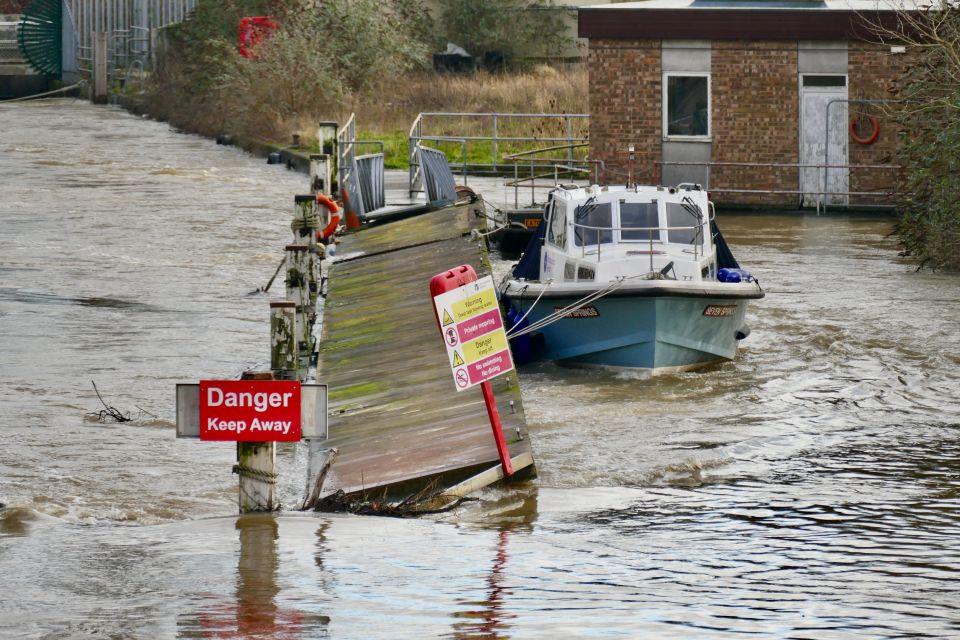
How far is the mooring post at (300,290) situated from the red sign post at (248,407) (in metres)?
7.15

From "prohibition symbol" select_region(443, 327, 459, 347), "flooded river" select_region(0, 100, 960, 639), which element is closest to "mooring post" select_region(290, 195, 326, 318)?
"flooded river" select_region(0, 100, 960, 639)

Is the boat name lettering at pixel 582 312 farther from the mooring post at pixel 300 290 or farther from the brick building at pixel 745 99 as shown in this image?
the brick building at pixel 745 99

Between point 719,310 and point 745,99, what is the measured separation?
15862mm

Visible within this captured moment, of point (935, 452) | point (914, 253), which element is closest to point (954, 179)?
point (914, 253)

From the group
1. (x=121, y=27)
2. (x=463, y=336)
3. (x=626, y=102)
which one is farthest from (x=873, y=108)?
(x=121, y=27)

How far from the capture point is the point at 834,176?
33375 mm

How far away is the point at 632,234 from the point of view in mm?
18906

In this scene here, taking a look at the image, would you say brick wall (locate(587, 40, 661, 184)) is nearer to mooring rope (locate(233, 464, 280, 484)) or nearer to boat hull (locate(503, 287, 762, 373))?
boat hull (locate(503, 287, 762, 373))

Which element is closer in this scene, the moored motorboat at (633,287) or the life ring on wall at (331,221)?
the moored motorboat at (633,287)

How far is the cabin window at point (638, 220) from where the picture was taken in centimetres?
1886

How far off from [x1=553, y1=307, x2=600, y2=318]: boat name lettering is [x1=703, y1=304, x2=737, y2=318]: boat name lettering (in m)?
1.21

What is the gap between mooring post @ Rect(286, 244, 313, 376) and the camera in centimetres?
1723

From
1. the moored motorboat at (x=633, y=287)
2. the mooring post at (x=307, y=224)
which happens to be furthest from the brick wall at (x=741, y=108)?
the mooring post at (x=307, y=224)

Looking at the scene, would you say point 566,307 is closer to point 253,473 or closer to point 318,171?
point 318,171
